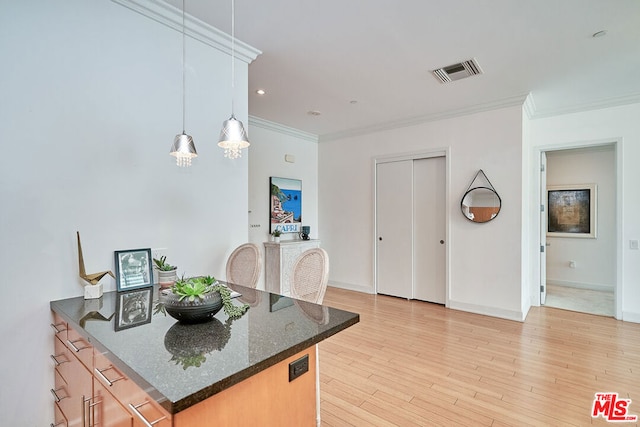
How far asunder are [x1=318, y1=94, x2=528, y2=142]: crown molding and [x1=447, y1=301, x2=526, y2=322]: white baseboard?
8.43ft

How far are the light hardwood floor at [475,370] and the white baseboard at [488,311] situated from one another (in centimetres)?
10

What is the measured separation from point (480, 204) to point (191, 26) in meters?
3.80

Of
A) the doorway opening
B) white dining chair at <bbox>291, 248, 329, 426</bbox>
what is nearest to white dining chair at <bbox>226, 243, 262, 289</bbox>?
white dining chair at <bbox>291, 248, 329, 426</bbox>

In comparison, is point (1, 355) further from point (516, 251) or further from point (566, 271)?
point (566, 271)

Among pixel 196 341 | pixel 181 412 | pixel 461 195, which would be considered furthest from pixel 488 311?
pixel 181 412

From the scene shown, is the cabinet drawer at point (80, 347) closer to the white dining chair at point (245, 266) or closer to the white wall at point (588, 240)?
the white dining chair at point (245, 266)

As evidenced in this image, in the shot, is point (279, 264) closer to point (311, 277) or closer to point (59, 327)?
point (311, 277)

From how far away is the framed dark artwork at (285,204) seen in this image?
510 cm

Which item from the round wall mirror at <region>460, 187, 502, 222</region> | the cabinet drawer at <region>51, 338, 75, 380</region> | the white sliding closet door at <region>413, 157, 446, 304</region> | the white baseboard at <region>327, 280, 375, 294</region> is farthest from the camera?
the white baseboard at <region>327, 280, 375, 294</region>

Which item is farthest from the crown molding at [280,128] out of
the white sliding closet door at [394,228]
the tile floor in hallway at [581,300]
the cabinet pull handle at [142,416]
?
the tile floor in hallway at [581,300]

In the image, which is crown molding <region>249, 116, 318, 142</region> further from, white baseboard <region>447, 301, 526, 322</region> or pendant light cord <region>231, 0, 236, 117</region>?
white baseboard <region>447, 301, 526, 322</region>

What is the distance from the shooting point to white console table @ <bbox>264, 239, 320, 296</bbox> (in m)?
4.77

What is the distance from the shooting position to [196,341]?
1.23m

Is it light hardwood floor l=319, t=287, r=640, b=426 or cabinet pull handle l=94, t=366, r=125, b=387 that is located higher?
cabinet pull handle l=94, t=366, r=125, b=387
